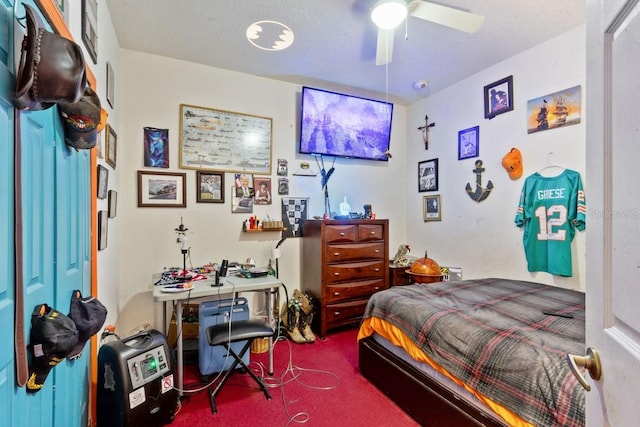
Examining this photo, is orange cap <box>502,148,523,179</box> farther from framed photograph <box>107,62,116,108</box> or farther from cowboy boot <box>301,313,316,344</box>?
framed photograph <box>107,62,116,108</box>

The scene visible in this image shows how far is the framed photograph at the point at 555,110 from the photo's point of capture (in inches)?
96.9

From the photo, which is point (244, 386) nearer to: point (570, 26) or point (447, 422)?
point (447, 422)

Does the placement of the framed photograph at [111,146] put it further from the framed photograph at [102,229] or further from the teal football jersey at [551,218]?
the teal football jersey at [551,218]

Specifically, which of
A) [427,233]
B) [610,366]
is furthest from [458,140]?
[610,366]

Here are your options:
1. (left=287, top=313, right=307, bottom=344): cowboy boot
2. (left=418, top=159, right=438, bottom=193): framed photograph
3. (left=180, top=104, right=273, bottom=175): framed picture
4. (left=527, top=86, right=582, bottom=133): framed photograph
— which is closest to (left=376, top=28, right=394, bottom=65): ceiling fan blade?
(left=180, top=104, right=273, bottom=175): framed picture

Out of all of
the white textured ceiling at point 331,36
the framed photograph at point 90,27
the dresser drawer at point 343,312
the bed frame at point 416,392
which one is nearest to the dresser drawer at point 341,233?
the dresser drawer at point 343,312

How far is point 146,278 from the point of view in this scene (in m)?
2.79

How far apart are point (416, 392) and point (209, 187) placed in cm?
256

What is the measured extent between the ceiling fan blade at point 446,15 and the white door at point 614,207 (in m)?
1.40

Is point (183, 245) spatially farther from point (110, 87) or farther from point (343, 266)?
point (343, 266)

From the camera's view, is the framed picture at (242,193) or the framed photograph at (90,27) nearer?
the framed photograph at (90,27)

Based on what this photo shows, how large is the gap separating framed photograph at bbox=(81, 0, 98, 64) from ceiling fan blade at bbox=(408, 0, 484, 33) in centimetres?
193

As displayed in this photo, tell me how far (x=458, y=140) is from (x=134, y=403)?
3.83m

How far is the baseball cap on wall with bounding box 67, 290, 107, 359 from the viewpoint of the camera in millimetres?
1197
